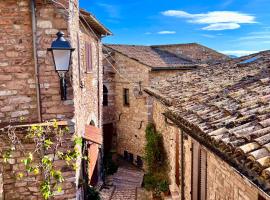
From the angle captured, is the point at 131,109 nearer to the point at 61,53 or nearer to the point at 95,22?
the point at 95,22

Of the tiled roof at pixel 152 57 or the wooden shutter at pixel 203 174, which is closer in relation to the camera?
the wooden shutter at pixel 203 174

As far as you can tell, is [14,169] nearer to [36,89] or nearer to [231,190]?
[36,89]

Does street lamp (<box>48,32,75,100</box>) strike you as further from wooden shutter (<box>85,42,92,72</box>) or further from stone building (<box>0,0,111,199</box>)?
wooden shutter (<box>85,42,92,72</box>)

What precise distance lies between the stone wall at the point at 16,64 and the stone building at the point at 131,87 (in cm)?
944

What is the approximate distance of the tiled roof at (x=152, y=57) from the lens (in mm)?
15975

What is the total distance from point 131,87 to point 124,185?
5368 millimetres

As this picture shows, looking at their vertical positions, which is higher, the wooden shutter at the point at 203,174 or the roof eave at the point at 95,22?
the roof eave at the point at 95,22

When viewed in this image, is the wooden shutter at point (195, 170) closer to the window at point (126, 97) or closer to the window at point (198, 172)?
the window at point (198, 172)

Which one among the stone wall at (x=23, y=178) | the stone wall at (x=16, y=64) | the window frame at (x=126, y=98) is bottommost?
the stone wall at (x=23, y=178)

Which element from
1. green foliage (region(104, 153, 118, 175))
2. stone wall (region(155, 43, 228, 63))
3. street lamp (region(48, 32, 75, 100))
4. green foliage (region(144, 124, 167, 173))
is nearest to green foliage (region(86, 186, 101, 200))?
green foliage (region(144, 124, 167, 173))

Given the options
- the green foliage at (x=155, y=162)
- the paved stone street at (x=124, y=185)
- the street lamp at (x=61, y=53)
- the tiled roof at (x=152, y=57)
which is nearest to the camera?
the street lamp at (x=61, y=53)

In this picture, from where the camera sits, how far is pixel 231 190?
3.93m

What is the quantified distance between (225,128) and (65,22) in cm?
369

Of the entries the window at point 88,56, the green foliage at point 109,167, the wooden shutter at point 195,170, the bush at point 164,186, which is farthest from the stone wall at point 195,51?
the wooden shutter at point 195,170
